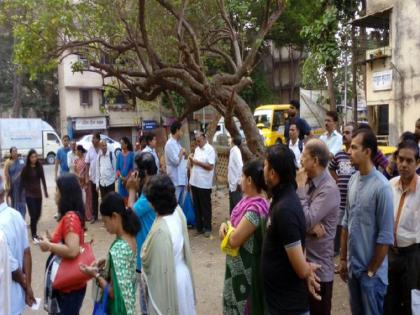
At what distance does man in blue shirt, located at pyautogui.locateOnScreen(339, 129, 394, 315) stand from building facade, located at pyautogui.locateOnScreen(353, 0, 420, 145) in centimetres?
1094

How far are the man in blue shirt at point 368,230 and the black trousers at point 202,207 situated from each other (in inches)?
176

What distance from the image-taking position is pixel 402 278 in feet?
11.7

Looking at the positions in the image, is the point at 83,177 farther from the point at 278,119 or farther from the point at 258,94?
the point at 258,94

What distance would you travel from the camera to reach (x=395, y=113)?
13664 millimetres

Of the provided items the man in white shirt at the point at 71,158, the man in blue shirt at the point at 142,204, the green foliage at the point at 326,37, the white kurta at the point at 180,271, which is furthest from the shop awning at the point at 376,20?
the white kurta at the point at 180,271

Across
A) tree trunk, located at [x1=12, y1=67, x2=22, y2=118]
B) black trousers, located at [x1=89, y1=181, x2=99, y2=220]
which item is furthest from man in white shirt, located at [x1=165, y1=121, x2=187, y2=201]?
tree trunk, located at [x1=12, y1=67, x2=22, y2=118]

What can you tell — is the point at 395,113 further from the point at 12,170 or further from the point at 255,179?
the point at 255,179

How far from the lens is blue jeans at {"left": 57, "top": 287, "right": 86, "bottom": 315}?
10.5 ft

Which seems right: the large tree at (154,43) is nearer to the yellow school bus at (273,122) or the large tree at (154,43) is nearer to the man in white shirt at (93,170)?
the man in white shirt at (93,170)

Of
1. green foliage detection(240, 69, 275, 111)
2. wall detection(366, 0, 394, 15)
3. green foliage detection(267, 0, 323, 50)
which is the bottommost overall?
green foliage detection(240, 69, 275, 111)

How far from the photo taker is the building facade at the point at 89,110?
101 ft

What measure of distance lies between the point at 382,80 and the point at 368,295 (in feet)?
40.0

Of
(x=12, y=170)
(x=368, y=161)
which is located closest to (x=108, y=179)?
(x=12, y=170)

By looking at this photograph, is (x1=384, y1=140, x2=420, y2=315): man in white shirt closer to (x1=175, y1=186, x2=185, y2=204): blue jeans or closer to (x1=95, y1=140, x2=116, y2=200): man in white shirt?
(x1=175, y1=186, x2=185, y2=204): blue jeans
